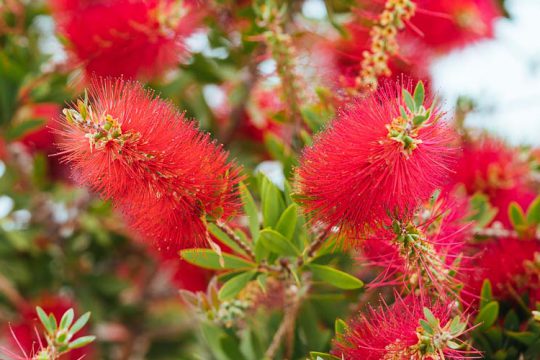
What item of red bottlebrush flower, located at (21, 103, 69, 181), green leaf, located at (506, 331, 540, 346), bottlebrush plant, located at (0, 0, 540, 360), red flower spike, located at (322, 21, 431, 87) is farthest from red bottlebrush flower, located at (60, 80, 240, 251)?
red bottlebrush flower, located at (21, 103, 69, 181)

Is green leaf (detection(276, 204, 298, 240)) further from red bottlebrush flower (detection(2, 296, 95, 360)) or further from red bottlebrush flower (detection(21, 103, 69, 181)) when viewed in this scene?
red bottlebrush flower (detection(21, 103, 69, 181))

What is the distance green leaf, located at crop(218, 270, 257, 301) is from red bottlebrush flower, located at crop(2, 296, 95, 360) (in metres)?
0.59

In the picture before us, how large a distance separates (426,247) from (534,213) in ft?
1.64

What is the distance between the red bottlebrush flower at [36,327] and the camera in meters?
1.60

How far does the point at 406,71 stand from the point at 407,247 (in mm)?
465

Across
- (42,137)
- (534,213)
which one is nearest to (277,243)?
(534,213)

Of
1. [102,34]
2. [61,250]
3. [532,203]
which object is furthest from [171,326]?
[532,203]

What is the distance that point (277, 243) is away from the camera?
108 centimetres

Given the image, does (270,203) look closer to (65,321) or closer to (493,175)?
(65,321)

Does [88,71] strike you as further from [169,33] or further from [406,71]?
[406,71]

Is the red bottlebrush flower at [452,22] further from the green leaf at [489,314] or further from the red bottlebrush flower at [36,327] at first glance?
the red bottlebrush flower at [36,327]

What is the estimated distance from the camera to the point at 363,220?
37.0 inches

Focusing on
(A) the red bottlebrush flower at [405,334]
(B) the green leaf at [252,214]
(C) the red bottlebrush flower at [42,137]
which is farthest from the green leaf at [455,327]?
(C) the red bottlebrush flower at [42,137]

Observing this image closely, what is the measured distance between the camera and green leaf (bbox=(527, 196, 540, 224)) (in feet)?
4.44
